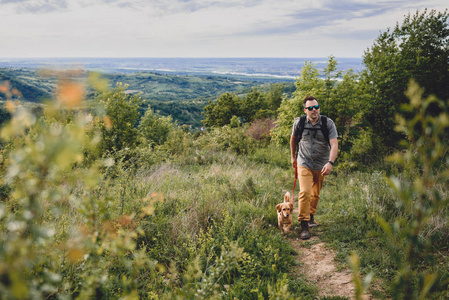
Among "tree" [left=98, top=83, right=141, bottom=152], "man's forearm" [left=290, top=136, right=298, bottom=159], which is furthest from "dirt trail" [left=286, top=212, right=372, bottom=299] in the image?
"tree" [left=98, top=83, right=141, bottom=152]

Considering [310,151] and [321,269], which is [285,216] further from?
[310,151]

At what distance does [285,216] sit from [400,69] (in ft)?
24.3

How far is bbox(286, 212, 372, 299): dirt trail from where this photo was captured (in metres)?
2.98

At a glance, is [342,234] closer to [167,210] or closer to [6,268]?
[167,210]

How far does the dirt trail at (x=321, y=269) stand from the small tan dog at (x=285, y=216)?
200mm

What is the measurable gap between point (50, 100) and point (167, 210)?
11.1 ft

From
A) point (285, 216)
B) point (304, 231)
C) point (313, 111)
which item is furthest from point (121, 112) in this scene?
point (304, 231)

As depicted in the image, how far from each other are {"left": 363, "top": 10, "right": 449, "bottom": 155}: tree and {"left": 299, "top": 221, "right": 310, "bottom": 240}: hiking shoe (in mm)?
5654

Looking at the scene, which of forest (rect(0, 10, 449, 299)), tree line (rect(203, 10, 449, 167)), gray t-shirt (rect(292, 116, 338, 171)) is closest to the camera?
forest (rect(0, 10, 449, 299))

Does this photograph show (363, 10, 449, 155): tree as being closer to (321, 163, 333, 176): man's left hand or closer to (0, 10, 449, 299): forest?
(0, 10, 449, 299): forest

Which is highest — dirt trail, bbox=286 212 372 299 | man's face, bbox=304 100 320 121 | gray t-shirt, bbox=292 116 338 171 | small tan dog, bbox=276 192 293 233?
man's face, bbox=304 100 320 121

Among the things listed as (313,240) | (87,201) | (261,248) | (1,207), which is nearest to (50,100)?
(1,207)

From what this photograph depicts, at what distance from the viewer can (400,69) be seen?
323 inches

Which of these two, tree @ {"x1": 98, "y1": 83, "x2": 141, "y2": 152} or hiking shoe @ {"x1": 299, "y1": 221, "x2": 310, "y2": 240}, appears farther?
tree @ {"x1": 98, "y1": 83, "x2": 141, "y2": 152}
